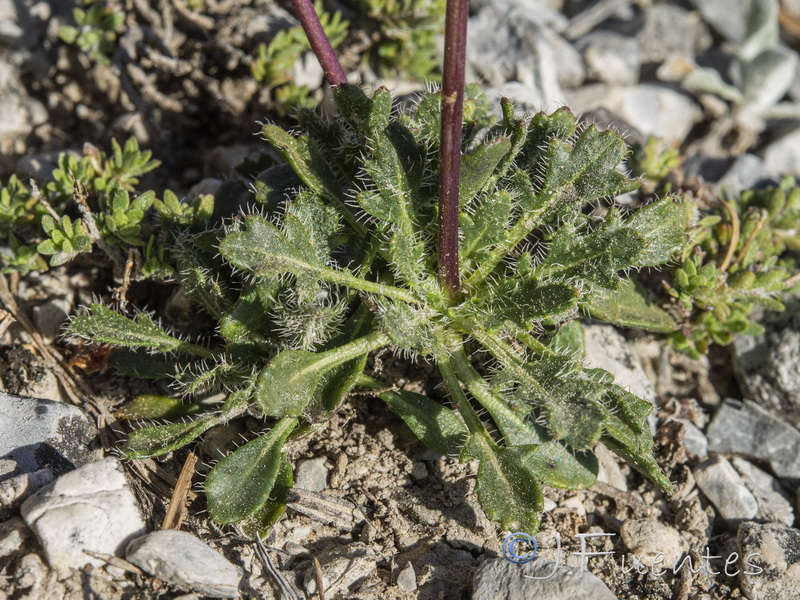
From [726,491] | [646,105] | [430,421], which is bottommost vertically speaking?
[726,491]

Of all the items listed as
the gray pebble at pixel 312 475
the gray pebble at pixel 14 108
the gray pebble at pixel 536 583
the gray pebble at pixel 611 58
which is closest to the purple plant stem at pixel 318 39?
the gray pebble at pixel 312 475

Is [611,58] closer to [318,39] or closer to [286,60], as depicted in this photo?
[286,60]

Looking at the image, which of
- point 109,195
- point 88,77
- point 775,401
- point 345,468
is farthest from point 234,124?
point 775,401

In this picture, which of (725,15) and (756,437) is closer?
(756,437)

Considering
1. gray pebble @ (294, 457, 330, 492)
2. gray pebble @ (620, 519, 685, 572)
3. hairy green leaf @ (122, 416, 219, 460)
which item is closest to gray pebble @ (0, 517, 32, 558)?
Answer: hairy green leaf @ (122, 416, 219, 460)

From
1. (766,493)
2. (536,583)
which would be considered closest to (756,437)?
(766,493)

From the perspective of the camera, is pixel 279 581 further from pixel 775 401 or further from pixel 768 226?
pixel 768 226

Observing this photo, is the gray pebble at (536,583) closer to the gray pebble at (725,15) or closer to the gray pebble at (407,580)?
the gray pebble at (407,580)
